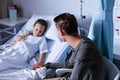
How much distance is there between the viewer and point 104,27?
181cm

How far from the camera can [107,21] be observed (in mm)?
1809

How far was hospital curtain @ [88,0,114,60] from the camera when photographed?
70.4 inches

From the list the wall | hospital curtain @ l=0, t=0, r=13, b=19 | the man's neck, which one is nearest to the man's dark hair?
the man's neck

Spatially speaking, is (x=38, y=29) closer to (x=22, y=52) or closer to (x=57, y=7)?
(x=22, y=52)

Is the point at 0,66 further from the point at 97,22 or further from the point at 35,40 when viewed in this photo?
the point at 97,22

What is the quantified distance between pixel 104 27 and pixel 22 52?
3.15 feet

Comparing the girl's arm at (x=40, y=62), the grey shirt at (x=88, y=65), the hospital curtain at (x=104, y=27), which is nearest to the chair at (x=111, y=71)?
the grey shirt at (x=88, y=65)

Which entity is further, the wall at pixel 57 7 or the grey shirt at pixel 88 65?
the wall at pixel 57 7

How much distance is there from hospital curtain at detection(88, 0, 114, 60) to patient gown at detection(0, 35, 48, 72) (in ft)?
2.17

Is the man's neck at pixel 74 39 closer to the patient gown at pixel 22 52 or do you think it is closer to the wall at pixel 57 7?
the patient gown at pixel 22 52

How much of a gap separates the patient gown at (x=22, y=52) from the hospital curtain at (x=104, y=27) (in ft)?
2.17

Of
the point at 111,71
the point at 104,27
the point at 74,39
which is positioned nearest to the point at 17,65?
the point at 74,39

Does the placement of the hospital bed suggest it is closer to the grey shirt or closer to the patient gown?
the patient gown

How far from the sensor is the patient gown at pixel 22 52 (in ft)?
6.88
